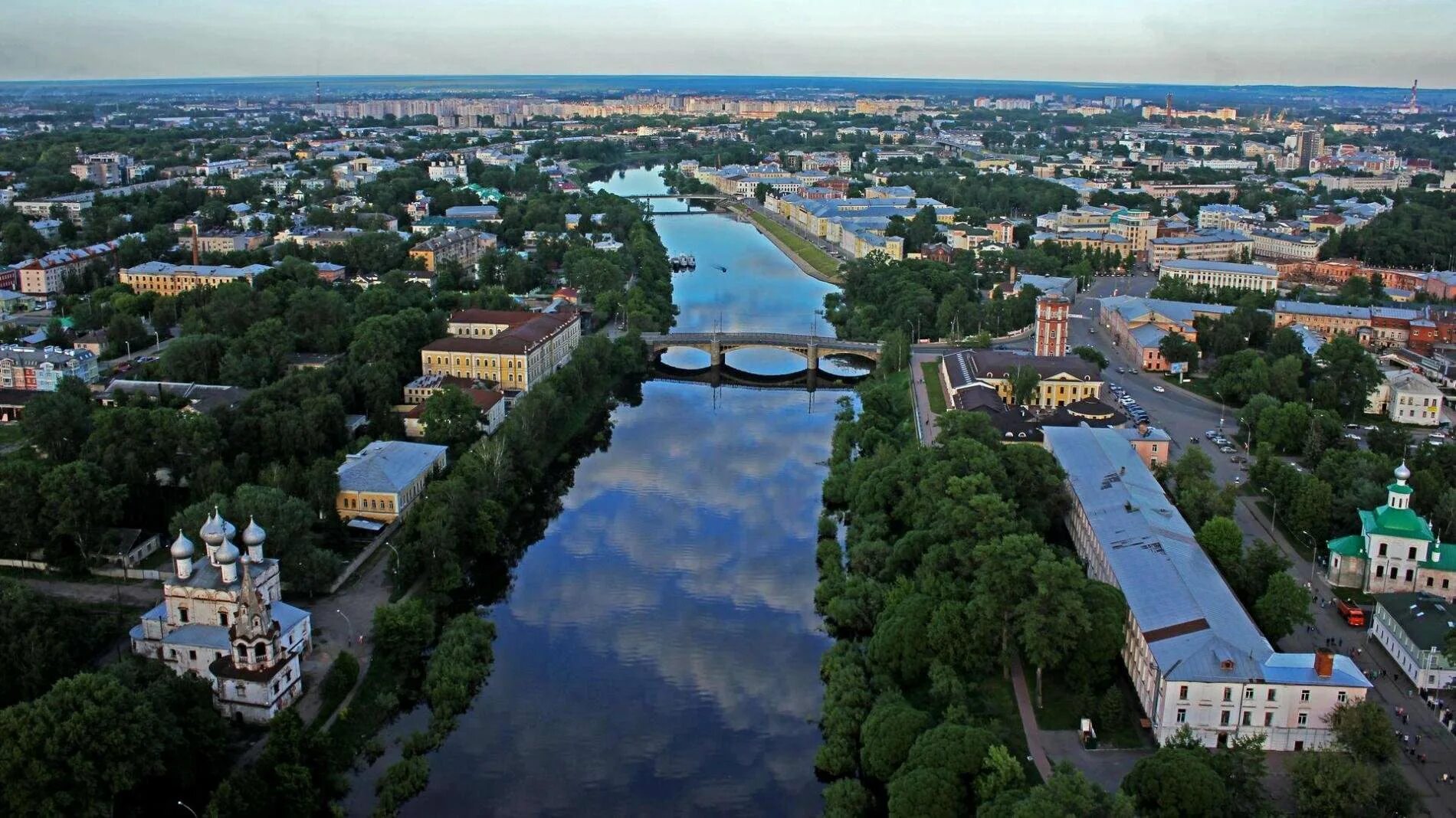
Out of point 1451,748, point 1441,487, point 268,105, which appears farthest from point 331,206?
point 268,105

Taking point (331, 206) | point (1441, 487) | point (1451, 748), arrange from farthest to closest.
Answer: point (331, 206) → point (1441, 487) → point (1451, 748)

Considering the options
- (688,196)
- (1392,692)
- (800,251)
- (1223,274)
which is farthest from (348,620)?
(688,196)

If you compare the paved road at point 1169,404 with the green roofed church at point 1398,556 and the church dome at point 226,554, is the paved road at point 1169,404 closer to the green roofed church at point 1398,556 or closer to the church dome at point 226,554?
the green roofed church at point 1398,556

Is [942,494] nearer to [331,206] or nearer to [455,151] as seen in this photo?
[331,206]

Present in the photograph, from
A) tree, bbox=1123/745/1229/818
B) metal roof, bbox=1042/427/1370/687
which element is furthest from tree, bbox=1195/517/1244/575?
tree, bbox=1123/745/1229/818

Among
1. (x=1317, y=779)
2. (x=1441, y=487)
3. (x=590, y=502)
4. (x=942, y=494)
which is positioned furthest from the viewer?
(x=590, y=502)

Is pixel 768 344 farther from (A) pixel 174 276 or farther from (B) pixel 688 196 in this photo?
(B) pixel 688 196

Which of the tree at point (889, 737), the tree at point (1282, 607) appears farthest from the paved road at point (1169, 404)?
the tree at point (889, 737)
